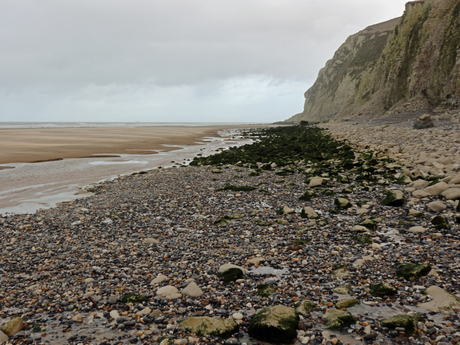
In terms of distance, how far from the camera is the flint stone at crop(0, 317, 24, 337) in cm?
385

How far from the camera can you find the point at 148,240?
22.8 ft

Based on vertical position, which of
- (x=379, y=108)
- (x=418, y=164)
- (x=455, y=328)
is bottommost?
(x=455, y=328)

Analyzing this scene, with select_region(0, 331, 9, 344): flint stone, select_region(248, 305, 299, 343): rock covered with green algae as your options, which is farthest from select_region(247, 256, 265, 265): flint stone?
select_region(0, 331, 9, 344): flint stone

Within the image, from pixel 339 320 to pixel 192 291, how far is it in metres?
2.20

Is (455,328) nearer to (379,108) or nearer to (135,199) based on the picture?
(135,199)

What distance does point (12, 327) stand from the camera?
12.8ft

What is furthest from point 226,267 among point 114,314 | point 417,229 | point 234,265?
point 417,229

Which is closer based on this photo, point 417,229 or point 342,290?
point 342,290

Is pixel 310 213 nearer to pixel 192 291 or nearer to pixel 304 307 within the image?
pixel 304 307

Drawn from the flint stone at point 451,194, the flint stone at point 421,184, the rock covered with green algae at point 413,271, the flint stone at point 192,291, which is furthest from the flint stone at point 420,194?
the flint stone at point 192,291

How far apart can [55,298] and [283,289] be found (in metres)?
3.65

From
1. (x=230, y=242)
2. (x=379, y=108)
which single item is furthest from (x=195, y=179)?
(x=379, y=108)

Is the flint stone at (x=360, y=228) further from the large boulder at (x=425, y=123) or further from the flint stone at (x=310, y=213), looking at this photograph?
the large boulder at (x=425, y=123)

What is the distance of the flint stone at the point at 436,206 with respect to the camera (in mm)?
7215
